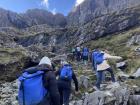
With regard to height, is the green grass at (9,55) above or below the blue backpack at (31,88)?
above

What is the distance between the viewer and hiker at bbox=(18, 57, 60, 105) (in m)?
9.40

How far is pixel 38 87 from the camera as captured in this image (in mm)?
9438

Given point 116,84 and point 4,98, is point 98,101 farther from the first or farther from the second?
point 4,98

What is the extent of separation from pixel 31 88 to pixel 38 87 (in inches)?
7.3

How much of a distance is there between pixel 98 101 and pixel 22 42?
407ft

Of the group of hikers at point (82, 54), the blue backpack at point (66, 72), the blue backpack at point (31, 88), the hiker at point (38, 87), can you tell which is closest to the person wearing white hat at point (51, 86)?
the hiker at point (38, 87)

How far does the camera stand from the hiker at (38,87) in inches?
370

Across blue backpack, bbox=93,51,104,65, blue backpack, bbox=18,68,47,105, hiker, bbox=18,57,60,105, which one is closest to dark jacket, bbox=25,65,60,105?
hiker, bbox=18,57,60,105

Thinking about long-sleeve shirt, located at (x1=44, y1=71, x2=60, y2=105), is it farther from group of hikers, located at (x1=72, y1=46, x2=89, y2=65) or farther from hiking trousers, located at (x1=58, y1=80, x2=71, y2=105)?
group of hikers, located at (x1=72, y1=46, x2=89, y2=65)

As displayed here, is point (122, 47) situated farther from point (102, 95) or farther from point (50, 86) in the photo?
point (50, 86)

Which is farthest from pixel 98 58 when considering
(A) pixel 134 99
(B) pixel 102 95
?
(A) pixel 134 99

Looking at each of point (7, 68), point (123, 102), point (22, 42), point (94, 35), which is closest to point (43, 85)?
point (123, 102)

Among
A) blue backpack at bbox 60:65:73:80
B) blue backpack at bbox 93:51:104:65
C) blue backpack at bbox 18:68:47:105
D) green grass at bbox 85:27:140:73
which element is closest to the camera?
blue backpack at bbox 18:68:47:105

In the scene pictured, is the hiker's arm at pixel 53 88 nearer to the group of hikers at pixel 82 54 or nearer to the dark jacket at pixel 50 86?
the dark jacket at pixel 50 86
